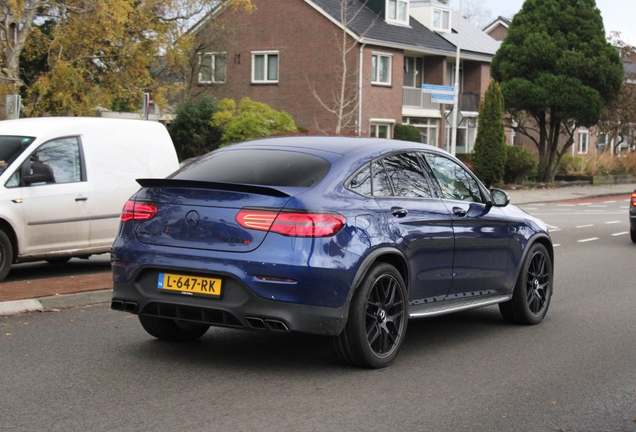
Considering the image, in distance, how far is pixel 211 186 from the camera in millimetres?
6574

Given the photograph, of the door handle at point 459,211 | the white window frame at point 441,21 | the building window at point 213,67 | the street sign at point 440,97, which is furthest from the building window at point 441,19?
the door handle at point 459,211

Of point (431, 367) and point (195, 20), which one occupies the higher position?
point (195, 20)

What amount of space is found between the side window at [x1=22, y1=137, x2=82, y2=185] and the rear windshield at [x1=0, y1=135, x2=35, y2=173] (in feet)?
0.54

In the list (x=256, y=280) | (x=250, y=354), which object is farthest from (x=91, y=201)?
(x=256, y=280)

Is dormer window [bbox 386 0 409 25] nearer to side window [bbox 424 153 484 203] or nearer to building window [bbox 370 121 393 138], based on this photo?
building window [bbox 370 121 393 138]

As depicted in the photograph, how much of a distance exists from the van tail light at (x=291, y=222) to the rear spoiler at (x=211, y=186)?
0.46 feet

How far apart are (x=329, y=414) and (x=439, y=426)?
638 mm

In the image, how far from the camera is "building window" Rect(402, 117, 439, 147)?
49.9 m

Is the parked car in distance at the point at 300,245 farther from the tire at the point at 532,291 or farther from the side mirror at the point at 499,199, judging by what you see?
the tire at the point at 532,291

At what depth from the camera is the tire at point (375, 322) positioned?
6.57 meters

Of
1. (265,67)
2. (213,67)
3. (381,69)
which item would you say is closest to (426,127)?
(381,69)

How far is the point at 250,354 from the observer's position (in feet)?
23.7

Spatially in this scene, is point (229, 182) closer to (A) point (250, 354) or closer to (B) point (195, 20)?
(A) point (250, 354)

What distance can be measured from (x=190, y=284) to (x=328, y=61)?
38834 millimetres
